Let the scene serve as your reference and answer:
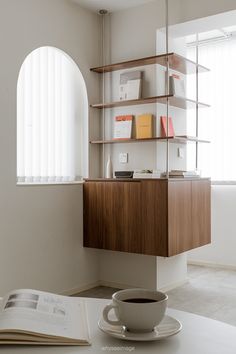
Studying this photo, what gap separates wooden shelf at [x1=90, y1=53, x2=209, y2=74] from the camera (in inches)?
139

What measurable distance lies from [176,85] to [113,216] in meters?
1.30

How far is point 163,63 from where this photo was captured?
144 inches

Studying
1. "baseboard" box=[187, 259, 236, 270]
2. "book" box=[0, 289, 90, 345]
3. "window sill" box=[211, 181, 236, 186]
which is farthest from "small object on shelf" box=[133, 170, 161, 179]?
"book" box=[0, 289, 90, 345]

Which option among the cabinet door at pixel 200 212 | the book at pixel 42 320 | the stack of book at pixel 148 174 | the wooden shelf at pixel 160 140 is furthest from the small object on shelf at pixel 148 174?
the book at pixel 42 320

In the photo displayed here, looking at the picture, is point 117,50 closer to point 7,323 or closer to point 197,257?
point 197,257

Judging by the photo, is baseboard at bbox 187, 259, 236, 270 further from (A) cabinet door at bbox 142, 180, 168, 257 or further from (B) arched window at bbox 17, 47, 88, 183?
(B) arched window at bbox 17, 47, 88, 183

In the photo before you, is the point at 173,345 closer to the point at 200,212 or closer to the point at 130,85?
the point at 200,212

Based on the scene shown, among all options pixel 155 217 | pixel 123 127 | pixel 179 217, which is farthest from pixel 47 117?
pixel 179 217

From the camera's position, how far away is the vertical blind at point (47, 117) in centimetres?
333

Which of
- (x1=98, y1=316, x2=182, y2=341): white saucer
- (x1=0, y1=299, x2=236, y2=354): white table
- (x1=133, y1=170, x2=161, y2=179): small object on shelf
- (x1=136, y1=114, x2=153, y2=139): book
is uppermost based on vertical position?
(x1=136, y1=114, x2=153, y2=139): book

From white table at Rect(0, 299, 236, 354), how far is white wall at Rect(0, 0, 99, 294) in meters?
2.38

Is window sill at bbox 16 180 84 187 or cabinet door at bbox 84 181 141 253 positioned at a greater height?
window sill at bbox 16 180 84 187

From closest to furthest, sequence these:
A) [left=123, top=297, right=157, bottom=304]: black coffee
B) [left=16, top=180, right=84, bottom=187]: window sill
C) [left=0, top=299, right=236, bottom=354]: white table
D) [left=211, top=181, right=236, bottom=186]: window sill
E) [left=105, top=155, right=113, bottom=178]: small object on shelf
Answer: [left=0, top=299, right=236, bottom=354]: white table → [left=123, top=297, right=157, bottom=304]: black coffee → [left=16, top=180, right=84, bottom=187]: window sill → [left=105, top=155, right=113, bottom=178]: small object on shelf → [left=211, top=181, right=236, bottom=186]: window sill

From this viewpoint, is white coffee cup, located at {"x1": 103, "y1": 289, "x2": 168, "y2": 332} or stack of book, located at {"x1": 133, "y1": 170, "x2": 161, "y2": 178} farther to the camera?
stack of book, located at {"x1": 133, "y1": 170, "x2": 161, "y2": 178}
